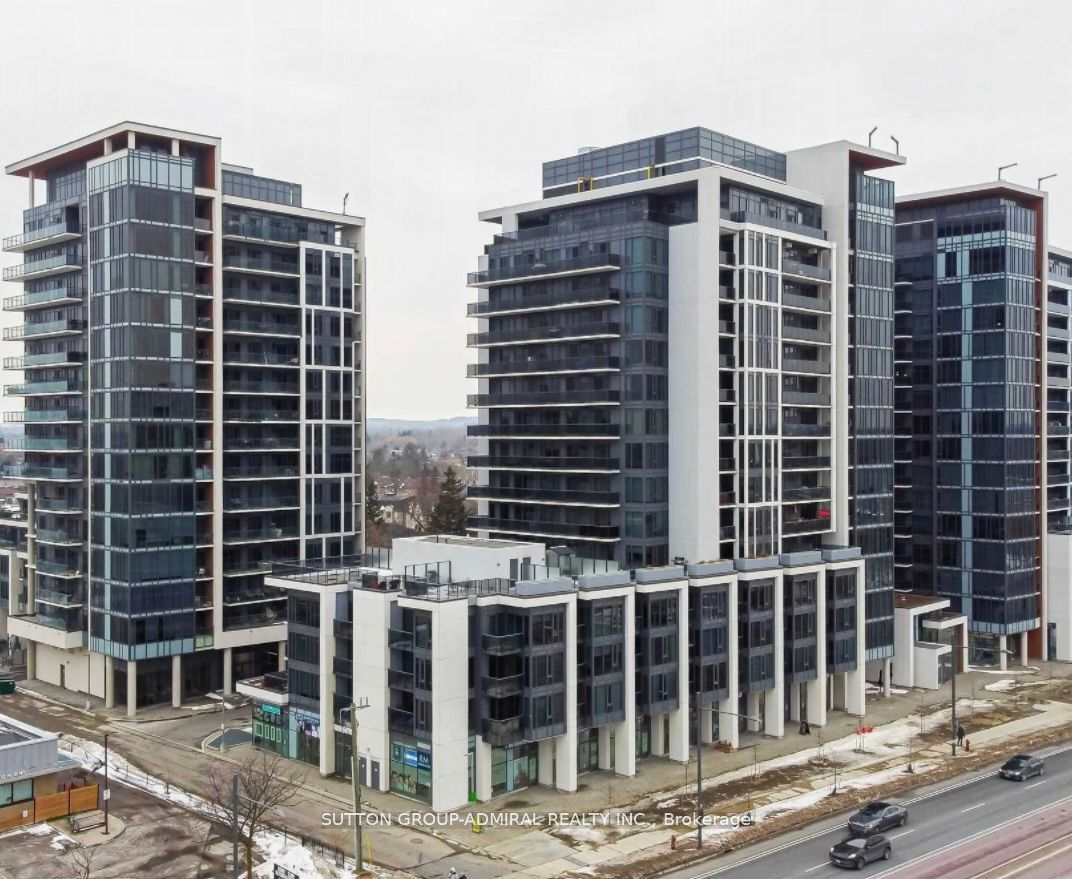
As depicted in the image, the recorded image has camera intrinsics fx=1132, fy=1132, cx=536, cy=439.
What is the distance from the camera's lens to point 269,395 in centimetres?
11375

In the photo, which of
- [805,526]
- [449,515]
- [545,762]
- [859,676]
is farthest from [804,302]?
[449,515]

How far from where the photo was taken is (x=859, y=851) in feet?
213

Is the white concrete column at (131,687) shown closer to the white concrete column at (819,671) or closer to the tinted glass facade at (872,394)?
the white concrete column at (819,671)

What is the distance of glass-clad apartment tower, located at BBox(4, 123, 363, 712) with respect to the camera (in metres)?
104

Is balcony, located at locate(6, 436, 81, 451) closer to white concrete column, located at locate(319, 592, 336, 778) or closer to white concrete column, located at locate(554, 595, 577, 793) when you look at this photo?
white concrete column, located at locate(319, 592, 336, 778)

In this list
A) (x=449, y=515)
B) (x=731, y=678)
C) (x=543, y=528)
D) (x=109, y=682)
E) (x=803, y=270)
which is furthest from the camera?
(x=449, y=515)

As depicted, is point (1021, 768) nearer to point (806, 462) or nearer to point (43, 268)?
point (806, 462)

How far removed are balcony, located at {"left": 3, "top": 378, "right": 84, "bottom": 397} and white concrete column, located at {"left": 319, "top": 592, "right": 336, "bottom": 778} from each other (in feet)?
137

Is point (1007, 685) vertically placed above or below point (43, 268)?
below

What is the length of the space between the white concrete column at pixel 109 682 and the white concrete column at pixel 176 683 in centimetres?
595

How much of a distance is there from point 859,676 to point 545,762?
120 feet

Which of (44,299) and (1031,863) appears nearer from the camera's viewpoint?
(1031,863)

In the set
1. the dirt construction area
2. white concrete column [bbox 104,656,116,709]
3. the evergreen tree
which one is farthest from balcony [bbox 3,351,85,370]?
the evergreen tree

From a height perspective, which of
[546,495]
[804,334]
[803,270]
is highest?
[803,270]
